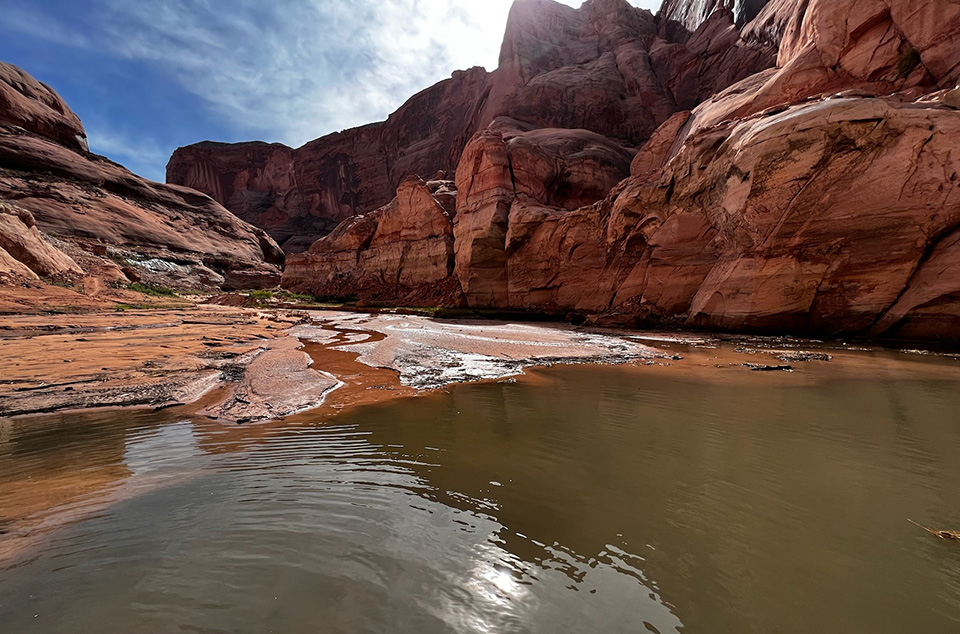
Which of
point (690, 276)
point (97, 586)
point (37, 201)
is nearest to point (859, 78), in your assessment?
point (690, 276)

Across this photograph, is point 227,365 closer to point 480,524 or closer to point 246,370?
point 246,370

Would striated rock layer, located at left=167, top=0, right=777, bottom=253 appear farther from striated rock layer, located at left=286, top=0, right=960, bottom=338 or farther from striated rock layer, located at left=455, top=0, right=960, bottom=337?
striated rock layer, located at left=455, top=0, right=960, bottom=337

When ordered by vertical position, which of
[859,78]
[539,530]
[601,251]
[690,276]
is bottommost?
[539,530]

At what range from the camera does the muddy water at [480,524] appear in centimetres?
196

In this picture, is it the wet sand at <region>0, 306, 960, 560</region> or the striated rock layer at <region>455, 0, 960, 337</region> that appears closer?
the wet sand at <region>0, 306, 960, 560</region>

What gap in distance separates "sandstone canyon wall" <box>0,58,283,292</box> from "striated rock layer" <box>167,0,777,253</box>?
783 inches

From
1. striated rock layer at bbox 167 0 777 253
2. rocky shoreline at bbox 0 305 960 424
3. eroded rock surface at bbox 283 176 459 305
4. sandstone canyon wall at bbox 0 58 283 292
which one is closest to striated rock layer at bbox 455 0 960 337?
rocky shoreline at bbox 0 305 960 424

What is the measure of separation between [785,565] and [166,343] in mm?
13350

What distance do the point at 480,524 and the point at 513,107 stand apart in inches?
2058

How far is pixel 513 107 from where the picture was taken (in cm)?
4647

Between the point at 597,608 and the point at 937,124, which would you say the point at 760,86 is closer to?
the point at 937,124

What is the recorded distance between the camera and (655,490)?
3.37m

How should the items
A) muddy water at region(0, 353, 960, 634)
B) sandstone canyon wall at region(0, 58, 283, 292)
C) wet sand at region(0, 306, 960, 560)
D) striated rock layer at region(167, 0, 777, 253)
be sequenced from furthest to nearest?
striated rock layer at region(167, 0, 777, 253) < sandstone canyon wall at region(0, 58, 283, 292) < wet sand at region(0, 306, 960, 560) < muddy water at region(0, 353, 960, 634)

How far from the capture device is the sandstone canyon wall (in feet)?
107
